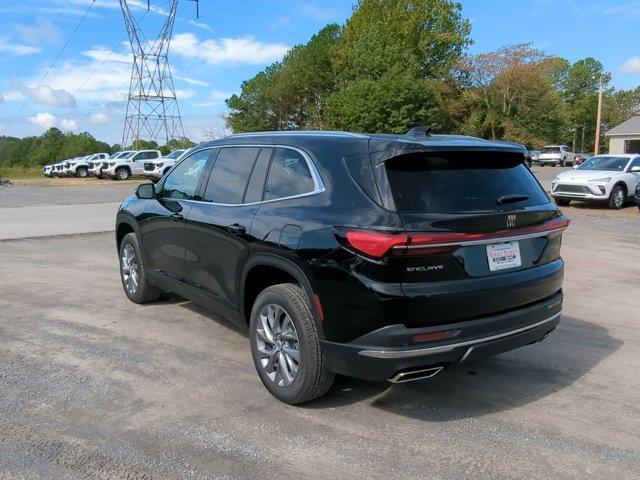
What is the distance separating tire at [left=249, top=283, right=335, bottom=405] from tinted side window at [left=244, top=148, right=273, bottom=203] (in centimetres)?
73

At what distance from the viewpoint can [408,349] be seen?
3.26 meters

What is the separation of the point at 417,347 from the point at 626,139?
61142 mm

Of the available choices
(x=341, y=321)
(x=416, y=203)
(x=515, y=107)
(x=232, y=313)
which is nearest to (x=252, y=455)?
(x=341, y=321)

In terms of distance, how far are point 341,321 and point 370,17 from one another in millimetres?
62956

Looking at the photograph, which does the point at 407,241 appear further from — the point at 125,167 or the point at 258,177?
the point at 125,167

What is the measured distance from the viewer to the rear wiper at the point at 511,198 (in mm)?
3689

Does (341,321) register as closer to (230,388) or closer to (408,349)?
(408,349)

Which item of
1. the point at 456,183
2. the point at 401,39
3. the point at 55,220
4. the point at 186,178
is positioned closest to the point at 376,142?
the point at 456,183

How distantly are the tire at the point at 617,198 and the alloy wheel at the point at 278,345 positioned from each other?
1593 cm

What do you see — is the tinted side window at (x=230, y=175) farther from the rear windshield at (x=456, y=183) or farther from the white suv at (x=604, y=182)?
the white suv at (x=604, y=182)

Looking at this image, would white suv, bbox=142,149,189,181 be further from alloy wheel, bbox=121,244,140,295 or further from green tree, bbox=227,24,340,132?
alloy wheel, bbox=121,244,140,295

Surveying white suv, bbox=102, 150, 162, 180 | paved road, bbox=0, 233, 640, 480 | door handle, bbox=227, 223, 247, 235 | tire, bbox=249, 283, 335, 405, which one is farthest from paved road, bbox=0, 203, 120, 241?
white suv, bbox=102, 150, 162, 180

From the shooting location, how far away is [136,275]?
6.32 metres

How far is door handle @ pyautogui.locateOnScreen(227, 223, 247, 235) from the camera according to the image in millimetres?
4207
